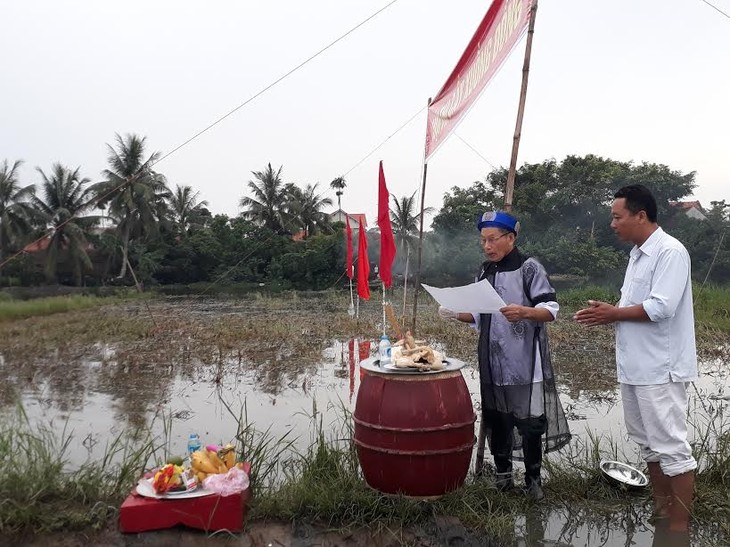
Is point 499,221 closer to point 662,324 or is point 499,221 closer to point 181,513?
point 662,324

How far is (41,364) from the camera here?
374 inches

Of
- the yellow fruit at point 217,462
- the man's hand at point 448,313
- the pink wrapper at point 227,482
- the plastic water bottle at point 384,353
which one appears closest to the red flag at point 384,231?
the plastic water bottle at point 384,353

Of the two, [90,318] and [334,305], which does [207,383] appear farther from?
[334,305]

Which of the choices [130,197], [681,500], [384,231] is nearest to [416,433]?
[681,500]

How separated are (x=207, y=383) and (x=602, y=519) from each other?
19.1ft

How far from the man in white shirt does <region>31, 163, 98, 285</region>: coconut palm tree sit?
3188cm

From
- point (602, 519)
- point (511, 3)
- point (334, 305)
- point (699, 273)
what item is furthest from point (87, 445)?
point (699, 273)

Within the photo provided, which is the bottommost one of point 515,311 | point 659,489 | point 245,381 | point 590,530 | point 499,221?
point 245,381

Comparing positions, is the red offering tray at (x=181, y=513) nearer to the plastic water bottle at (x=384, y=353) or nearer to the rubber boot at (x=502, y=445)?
the plastic water bottle at (x=384, y=353)

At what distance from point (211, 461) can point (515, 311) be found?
5.80 feet

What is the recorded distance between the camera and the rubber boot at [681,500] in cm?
288

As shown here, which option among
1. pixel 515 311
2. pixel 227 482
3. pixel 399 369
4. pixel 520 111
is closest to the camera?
pixel 227 482

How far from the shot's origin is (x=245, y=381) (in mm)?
8109

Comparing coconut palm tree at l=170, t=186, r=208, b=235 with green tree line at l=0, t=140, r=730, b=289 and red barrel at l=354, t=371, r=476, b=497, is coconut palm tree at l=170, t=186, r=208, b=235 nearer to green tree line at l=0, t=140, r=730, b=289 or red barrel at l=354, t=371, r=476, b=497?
green tree line at l=0, t=140, r=730, b=289
